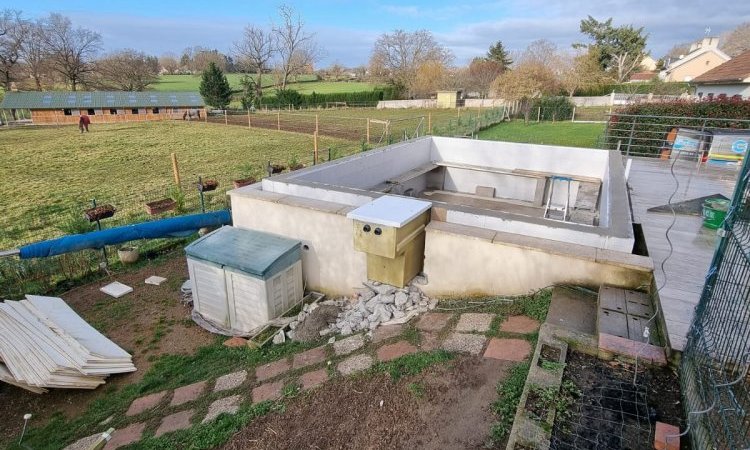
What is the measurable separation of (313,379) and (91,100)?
39.3 meters

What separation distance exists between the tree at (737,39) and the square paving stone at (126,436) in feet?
246

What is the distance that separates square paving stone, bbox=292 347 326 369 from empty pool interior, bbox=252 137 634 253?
8.78 feet

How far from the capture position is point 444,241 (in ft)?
17.8

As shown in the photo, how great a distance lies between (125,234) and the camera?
730cm

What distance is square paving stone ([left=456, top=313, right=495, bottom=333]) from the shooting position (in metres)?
4.26

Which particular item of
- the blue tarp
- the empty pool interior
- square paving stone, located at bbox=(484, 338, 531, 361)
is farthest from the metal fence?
the blue tarp

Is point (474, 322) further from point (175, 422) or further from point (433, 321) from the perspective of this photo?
point (175, 422)

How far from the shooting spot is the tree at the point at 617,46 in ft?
164

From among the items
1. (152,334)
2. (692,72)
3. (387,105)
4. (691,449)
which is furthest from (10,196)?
(692,72)

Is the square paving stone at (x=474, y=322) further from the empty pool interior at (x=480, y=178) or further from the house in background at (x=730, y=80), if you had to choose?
the house in background at (x=730, y=80)

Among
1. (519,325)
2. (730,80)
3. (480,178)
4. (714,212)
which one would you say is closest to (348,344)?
(519,325)

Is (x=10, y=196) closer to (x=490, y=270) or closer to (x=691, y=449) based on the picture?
(x=490, y=270)

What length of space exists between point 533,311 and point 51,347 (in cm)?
557

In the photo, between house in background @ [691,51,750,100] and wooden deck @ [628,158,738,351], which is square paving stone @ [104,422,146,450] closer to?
wooden deck @ [628,158,738,351]
